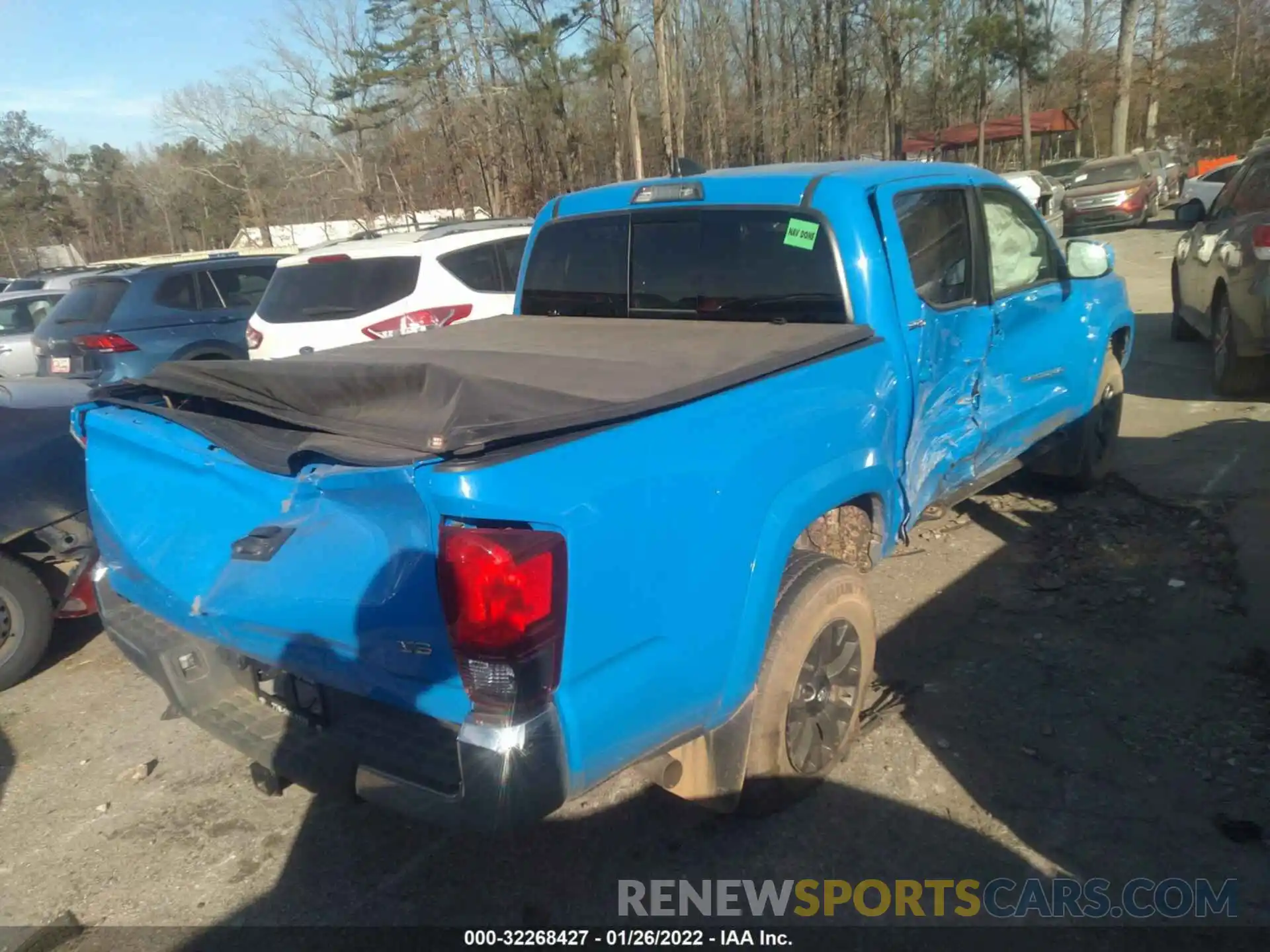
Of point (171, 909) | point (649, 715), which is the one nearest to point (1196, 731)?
point (649, 715)

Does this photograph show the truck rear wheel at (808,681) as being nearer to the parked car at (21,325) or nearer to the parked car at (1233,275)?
the parked car at (1233,275)

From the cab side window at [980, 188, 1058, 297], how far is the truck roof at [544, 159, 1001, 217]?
17 cm

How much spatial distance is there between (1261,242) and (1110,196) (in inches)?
659

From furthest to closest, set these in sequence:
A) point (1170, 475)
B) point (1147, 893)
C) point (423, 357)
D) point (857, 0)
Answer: point (857, 0) < point (1170, 475) < point (423, 357) < point (1147, 893)

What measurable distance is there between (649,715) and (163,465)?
164 cm

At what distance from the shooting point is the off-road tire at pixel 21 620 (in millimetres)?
4465

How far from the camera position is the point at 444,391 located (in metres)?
2.52

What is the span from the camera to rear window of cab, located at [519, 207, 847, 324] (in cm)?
362

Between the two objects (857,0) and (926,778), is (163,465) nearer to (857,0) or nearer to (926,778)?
(926,778)

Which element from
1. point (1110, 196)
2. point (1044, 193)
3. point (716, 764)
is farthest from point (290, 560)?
point (1110, 196)

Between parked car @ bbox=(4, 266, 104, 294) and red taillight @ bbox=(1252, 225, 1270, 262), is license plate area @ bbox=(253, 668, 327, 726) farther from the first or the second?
parked car @ bbox=(4, 266, 104, 294)

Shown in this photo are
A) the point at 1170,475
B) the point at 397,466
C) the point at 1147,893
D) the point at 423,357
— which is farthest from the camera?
the point at 1170,475

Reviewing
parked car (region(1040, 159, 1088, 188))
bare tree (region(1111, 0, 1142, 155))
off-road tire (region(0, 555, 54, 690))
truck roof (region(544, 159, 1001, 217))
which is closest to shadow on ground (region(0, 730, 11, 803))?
off-road tire (region(0, 555, 54, 690))

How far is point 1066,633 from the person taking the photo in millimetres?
4203
